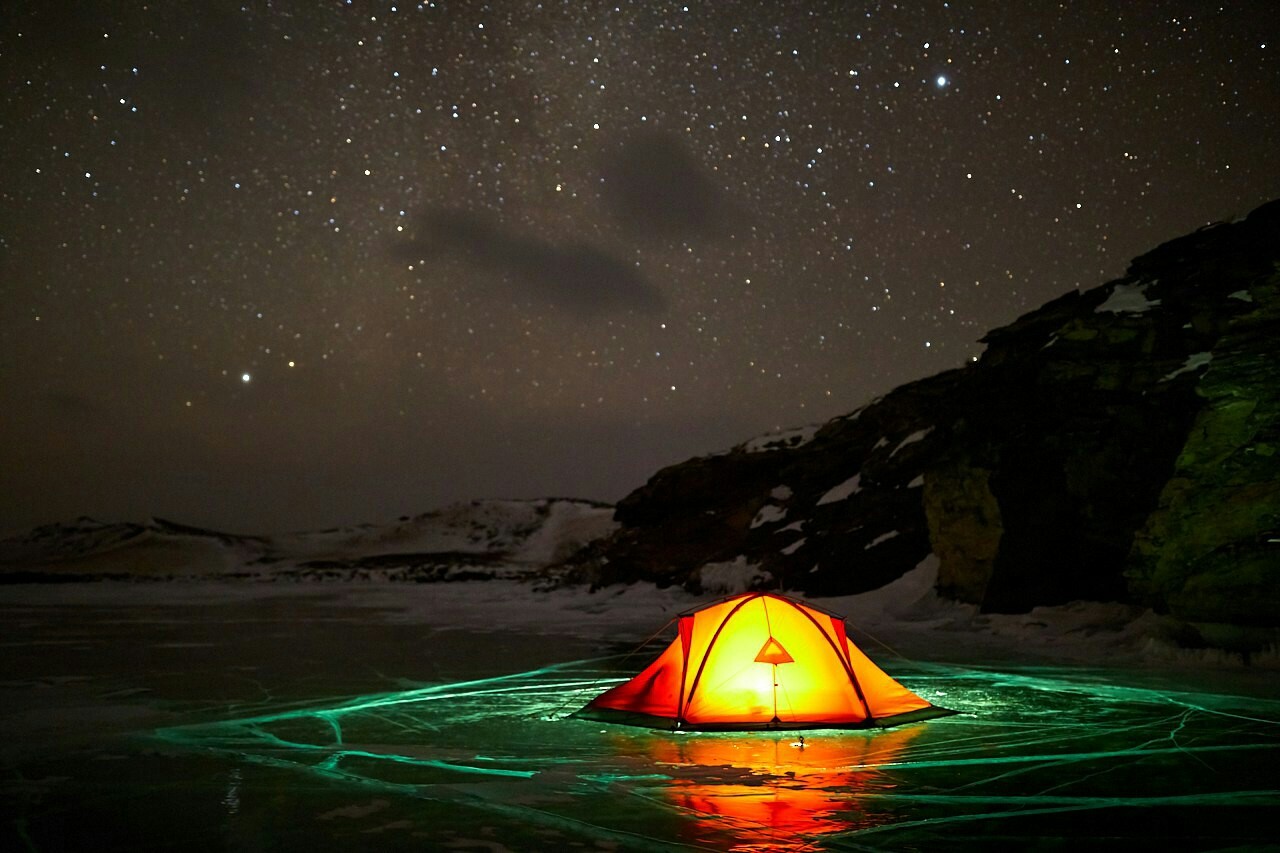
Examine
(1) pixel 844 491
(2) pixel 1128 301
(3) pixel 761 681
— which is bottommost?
(3) pixel 761 681

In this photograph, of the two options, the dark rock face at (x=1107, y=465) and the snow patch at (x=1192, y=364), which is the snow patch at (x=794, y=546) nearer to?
the dark rock face at (x=1107, y=465)

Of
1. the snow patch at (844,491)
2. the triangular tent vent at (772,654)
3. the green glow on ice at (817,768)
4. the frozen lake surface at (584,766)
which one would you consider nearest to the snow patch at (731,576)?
the snow patch at (844,491)

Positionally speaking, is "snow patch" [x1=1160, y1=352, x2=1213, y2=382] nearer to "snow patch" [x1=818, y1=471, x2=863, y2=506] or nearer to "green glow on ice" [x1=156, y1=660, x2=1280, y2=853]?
"green glow on ice" [x1=156, y1=660, x2=1280, y2=853]

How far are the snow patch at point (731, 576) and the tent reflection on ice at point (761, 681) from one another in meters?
29.7

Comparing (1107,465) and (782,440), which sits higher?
(782,440)

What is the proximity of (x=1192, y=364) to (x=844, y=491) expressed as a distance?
19859 millimetres

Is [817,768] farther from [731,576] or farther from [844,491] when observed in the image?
[731,576]

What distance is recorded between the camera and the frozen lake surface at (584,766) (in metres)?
6.97

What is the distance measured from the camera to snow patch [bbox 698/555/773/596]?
141 feet

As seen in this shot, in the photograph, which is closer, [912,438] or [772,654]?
[772,654]

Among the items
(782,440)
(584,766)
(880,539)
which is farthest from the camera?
(782,440)

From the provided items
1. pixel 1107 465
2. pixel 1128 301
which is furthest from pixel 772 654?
pixel 1128 301

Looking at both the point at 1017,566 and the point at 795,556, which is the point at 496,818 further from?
the point at 795,556

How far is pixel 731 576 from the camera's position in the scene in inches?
1773
